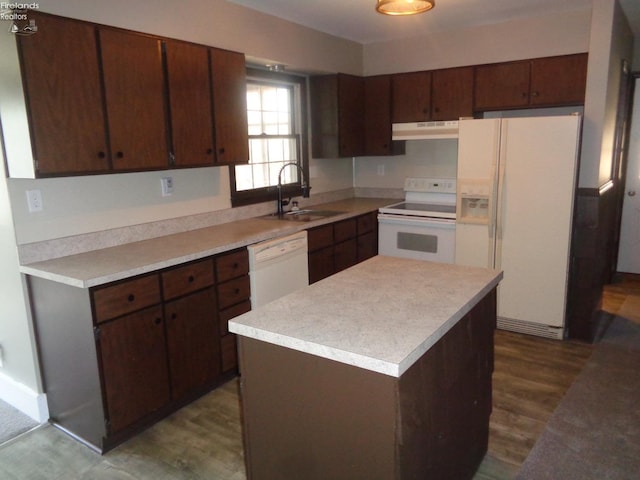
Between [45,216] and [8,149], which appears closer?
[8,149]

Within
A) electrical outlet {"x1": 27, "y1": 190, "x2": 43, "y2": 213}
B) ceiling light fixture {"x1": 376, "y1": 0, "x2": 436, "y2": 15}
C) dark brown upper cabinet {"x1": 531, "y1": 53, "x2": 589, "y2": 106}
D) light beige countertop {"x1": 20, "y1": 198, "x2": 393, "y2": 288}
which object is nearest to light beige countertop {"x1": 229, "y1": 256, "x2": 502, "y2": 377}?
light beige countertop {"x1": 20, "y1": 198, "x2": 393, "y2": 288}

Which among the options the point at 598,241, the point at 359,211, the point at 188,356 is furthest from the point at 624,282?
the point at 188,356

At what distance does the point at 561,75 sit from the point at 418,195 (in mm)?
1613

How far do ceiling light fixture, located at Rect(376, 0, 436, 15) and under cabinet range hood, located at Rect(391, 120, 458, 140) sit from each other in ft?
6.21

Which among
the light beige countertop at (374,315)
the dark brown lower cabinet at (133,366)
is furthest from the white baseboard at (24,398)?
the light beige countertop at (374,315)

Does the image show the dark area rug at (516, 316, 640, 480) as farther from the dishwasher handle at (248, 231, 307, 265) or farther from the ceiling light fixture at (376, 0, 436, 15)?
the ceiling light fixture at (376, 0, 436, 15)

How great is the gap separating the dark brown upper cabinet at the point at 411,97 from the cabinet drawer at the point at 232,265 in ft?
7.87

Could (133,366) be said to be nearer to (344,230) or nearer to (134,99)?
(134,99)

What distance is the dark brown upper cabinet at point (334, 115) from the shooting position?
4.45m

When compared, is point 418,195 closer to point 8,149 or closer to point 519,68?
point 519,68

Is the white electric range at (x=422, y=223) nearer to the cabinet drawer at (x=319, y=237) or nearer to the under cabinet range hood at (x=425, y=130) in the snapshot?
the under cabinet range hood at (x=425, y=130)

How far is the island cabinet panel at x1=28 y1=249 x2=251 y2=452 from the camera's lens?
2301 millimetres

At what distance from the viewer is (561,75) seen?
3.87m

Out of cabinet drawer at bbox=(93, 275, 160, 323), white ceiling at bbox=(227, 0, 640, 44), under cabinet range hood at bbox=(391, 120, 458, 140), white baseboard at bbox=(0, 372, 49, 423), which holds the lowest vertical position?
white baseboard at bbox=(0, 372, 49, 423)
